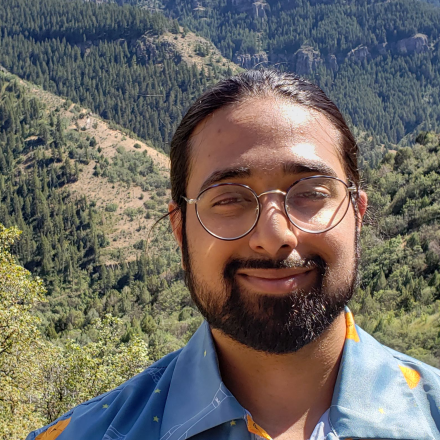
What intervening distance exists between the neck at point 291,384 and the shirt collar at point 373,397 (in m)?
0.06

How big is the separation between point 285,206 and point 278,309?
0.36m

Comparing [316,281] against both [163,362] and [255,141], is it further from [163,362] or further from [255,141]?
[163,362]

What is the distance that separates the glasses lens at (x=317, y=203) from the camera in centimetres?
176

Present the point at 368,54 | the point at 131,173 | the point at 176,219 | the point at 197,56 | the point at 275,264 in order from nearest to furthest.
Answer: the point at 275,264 < the point at 176,219 < the point at 131,173 < the point at 197,56 < the point at 368,54

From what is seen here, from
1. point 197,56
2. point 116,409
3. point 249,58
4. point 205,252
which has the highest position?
point 205,252

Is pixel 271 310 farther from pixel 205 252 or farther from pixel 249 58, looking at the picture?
A: pixel 249 58

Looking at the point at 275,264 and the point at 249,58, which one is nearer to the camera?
the point at 275,264

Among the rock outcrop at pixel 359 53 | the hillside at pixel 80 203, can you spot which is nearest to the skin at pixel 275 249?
the hillside at pixel 80 203

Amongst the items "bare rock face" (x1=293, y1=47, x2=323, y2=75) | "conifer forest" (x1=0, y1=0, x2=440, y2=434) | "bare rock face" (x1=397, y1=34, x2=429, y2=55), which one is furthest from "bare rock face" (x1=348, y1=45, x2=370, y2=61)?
"bare rock face" (x1=293, y1=47, x2=323, y2=75)

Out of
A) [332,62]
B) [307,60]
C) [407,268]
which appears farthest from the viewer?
[307,60]

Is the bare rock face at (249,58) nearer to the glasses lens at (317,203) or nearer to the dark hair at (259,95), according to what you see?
the dark hair at (259,95)

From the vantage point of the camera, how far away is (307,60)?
176125mm

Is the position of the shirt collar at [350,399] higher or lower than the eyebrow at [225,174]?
lower

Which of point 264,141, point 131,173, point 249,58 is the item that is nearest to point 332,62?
point 249,58
